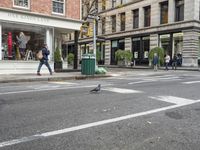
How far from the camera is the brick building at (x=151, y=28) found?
3512 centimetres

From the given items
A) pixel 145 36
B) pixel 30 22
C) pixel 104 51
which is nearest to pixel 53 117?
pixel 30 22

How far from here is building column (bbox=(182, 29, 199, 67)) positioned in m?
34.8

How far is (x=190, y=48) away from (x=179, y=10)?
16.4 ft

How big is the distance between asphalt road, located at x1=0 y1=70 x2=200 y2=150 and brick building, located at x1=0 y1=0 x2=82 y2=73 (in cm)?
1132

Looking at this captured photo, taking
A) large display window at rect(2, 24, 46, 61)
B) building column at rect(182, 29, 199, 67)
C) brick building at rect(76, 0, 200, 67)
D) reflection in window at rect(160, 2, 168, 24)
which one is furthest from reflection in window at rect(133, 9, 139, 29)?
large display window at rect(2, 24, 46, 61)

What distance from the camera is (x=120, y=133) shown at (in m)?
5.41

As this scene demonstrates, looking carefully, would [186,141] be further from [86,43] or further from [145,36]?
[86,43]

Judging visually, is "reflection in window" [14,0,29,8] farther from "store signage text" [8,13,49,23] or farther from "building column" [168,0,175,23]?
"building column" [168,0,175,23]

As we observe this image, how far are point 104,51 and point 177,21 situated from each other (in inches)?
611

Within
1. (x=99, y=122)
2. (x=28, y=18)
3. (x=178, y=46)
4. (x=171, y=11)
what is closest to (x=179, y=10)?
(x=171, y=11)

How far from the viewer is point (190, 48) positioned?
34.8 meters

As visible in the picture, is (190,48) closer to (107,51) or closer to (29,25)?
(107,51)

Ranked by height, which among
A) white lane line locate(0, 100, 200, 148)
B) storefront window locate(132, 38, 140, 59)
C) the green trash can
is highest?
storefront window locate(132, 38, 140, 59)

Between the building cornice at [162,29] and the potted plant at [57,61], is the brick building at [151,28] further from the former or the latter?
the potted plant at [57,61]
